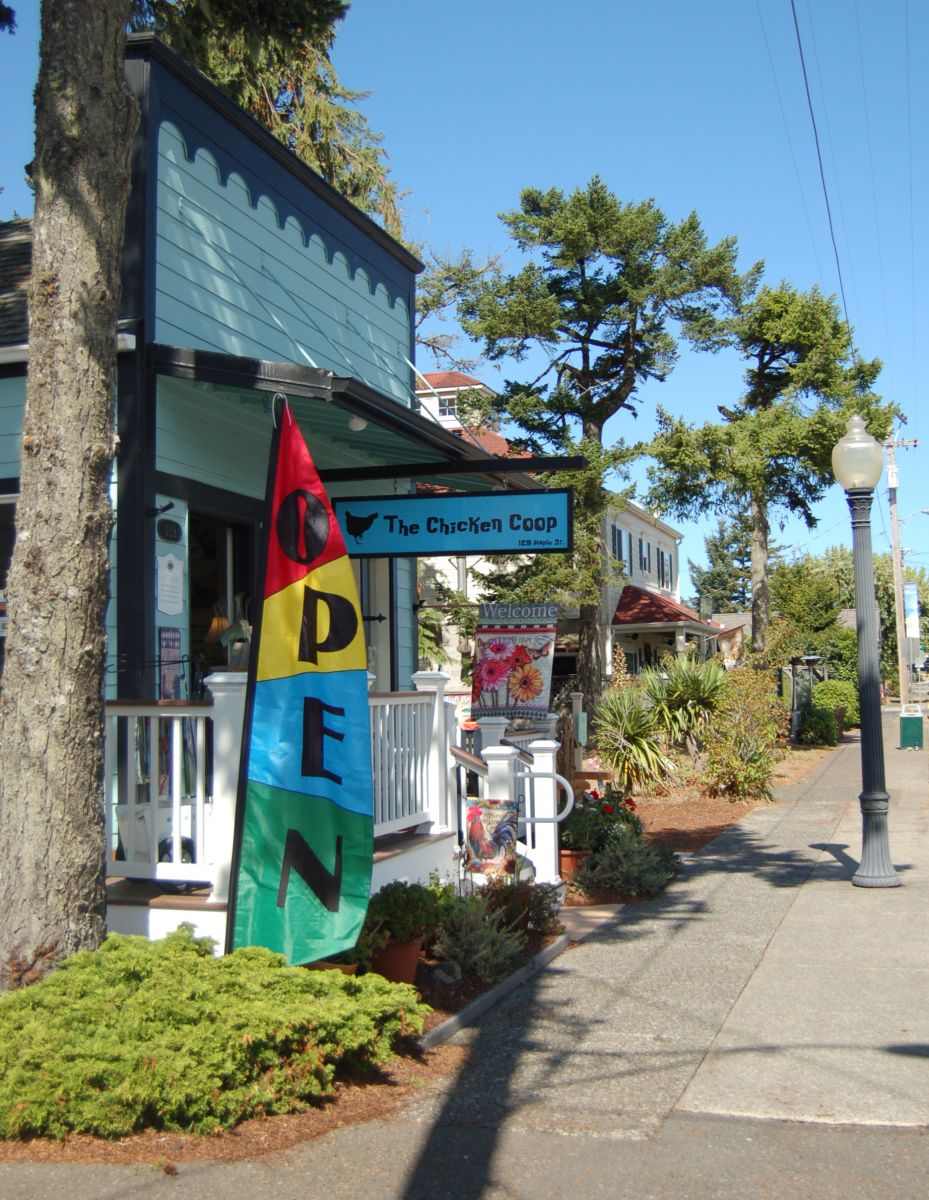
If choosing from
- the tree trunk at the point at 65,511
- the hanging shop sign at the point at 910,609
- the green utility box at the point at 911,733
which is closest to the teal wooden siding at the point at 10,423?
the tree trunk at the point at 65,511

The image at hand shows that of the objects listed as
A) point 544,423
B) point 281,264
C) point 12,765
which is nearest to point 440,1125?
point 12,765

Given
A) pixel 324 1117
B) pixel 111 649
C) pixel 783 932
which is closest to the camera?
pixel 324 1117

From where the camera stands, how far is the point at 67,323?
5668 millimetres

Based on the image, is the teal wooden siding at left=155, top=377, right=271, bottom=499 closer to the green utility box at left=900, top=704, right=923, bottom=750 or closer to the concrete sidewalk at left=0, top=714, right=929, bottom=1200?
the concrete sidewalk at left=0, top=714, right=929, bottom=1200

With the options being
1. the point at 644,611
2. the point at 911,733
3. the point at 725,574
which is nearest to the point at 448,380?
the point at 644,611

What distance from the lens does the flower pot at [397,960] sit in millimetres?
6477

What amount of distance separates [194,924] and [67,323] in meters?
3.06

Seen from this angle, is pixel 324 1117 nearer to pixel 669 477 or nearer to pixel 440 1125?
pixel 440 1125

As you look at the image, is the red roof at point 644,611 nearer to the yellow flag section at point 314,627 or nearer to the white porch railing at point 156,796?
the white porch railing at point 156,796

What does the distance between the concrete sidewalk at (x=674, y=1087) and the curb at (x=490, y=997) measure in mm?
76

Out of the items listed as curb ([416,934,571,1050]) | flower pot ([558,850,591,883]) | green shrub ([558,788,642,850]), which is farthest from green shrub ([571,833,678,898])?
curb ([416,934,571,1050])

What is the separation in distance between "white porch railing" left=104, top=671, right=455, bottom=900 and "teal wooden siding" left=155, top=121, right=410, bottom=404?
114 inches

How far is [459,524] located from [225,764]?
3979mm

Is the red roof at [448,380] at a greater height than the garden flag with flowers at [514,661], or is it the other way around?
the red roof at [448,380]
